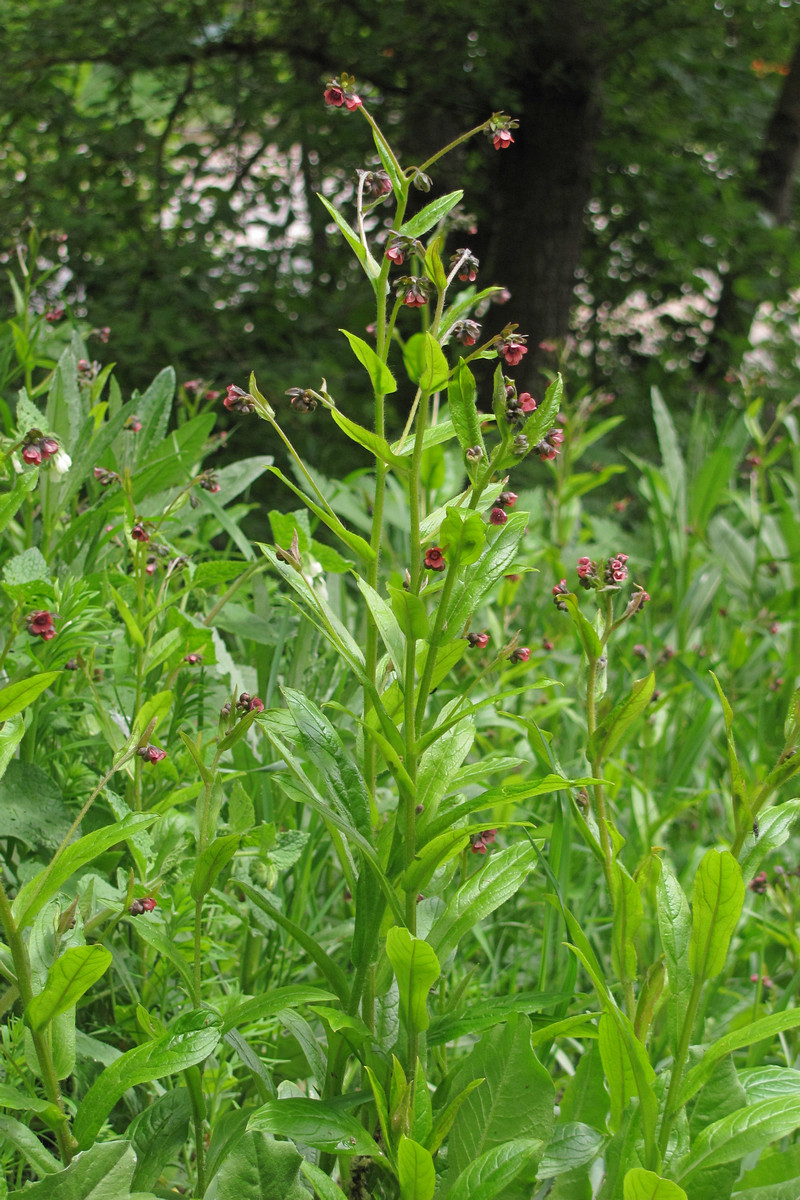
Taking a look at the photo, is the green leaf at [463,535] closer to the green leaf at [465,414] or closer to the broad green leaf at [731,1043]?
the green leaf at [465,414]

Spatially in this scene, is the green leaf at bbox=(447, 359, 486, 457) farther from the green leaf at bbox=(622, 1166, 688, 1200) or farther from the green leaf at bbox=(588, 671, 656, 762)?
the green leaf at bbox=(622, 1166, 688, 1200)

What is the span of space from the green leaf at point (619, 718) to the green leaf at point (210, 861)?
13.4 inches

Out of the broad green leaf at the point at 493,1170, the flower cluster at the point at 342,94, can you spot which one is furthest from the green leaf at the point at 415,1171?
the flower cluster at the point at 342,94

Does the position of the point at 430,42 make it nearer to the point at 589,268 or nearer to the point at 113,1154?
the point at 589,268

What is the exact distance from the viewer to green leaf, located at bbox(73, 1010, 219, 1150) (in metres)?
0.88

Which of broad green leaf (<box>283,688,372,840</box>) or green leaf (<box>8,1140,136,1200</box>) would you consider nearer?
green leaf (<box>8,1140,136,1200</box>)

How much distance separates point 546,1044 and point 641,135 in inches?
210

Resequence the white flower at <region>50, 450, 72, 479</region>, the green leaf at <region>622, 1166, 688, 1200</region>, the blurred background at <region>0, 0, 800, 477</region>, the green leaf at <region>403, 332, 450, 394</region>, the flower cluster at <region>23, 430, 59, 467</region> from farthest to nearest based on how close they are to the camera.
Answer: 1. the blurred background at <region>0, 0, 800, 477</region>
2. the white flower at <region>50, 450, 72, 479</region>
3. the flower cluster at <region>23, 430, 59, 467</region>
4. the green leaf at <region>403, 332, 450, 394</region>
5. the green leaf at <region>622, 1166, 688, 1200</region>

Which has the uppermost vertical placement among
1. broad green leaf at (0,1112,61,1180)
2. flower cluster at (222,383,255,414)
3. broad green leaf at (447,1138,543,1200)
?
flower cluster at (222,383,255,414)

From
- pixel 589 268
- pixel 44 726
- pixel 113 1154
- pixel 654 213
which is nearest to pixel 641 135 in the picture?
pixel 654 213

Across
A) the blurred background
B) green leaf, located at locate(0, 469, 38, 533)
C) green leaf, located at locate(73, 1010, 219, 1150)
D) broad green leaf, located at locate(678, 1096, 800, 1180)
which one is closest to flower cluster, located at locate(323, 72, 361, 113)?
green leaf, located at locate(0, 469, 38, 533)

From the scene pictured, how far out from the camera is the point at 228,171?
464 cm

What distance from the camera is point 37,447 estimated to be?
3.87ft

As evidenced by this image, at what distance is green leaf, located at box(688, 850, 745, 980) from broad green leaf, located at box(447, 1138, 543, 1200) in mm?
205
